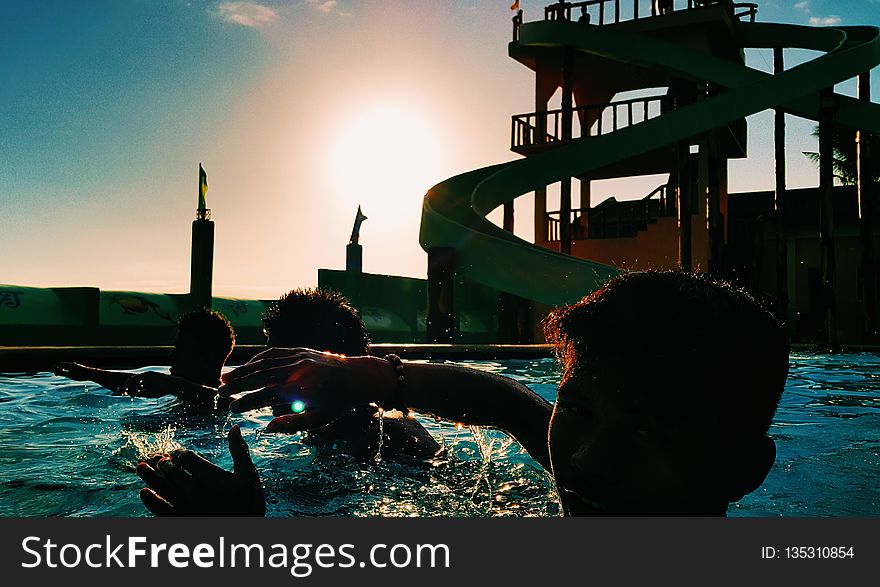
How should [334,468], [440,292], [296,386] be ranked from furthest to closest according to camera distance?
[440,292] → [334,468] → [296,386]

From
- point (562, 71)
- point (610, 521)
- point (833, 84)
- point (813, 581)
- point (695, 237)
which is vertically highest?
point (562, 71)

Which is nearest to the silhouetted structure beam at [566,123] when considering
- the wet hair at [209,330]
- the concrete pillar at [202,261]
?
the concrete pillar at [202,261]

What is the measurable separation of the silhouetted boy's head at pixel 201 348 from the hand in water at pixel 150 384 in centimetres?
37

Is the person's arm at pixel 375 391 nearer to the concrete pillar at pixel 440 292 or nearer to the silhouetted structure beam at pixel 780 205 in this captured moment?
the concrete pillar at pixel 440 292

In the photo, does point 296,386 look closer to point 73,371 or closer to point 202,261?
point 73,371

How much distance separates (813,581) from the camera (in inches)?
52.7

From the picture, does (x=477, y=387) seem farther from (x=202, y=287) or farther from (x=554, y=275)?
(x=202, y=287)

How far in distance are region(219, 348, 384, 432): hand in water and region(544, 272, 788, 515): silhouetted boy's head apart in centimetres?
50

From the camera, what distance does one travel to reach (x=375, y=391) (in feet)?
5.79

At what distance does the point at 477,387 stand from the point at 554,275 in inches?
392

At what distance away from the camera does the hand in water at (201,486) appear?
140cm

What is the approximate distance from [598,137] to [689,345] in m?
12.8

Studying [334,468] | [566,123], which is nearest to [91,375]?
[334,468]

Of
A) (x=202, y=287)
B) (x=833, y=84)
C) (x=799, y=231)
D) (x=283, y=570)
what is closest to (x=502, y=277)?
(x=202, y=287)
